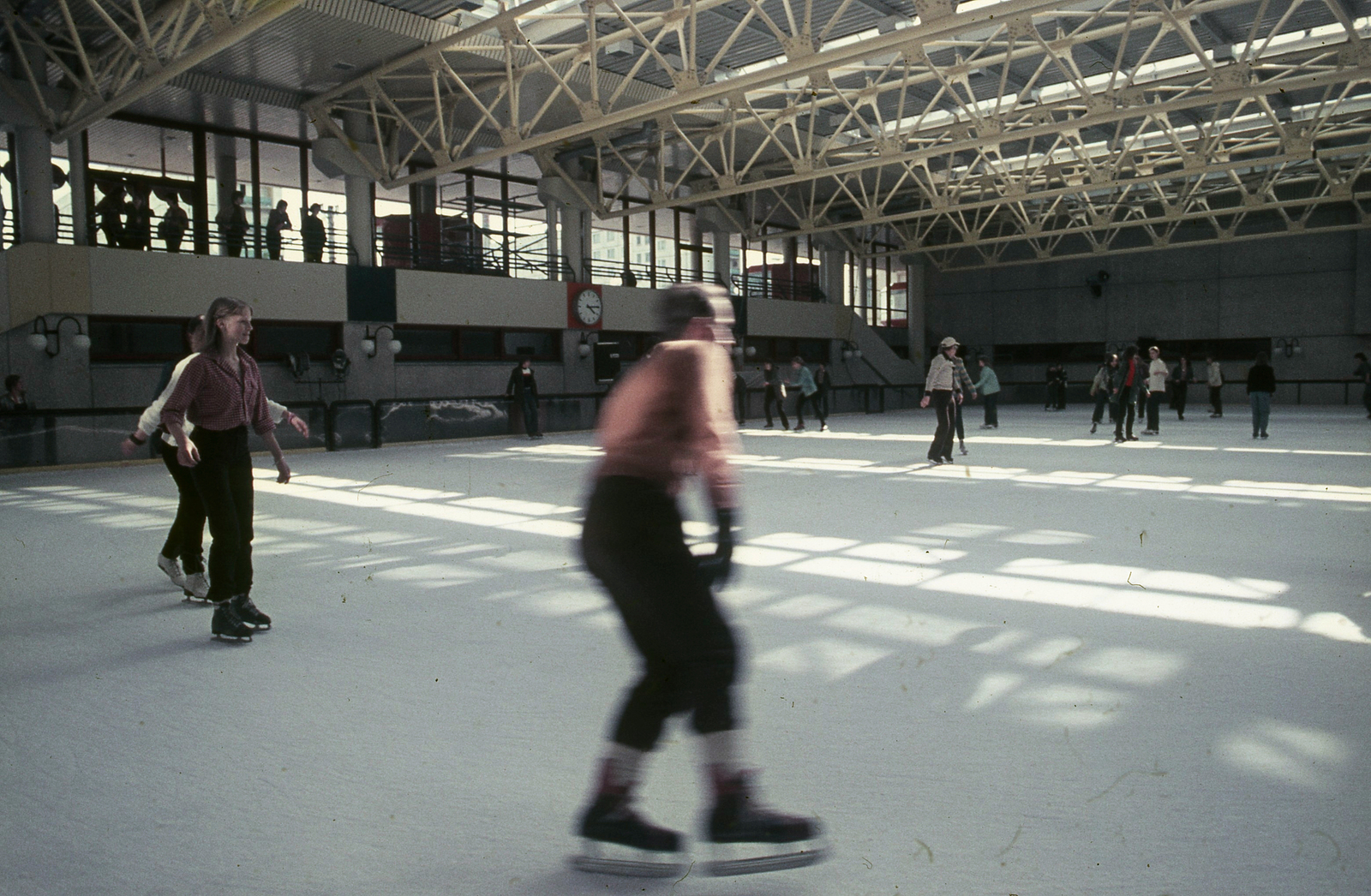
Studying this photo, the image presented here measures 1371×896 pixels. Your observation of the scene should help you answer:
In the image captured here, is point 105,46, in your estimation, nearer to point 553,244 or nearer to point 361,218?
point 361,218

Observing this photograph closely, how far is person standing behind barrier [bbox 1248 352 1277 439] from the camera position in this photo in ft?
53.5

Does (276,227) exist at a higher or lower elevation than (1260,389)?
higher

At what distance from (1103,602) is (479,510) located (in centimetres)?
580

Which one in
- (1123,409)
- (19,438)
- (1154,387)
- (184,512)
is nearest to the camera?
(184,512)

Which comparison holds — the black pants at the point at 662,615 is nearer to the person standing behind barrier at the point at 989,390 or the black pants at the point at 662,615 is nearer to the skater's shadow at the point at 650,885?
the skater's shadow at the point at 650,885

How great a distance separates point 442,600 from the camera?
5.51 metres

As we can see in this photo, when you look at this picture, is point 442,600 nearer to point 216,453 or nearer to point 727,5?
point 216,453

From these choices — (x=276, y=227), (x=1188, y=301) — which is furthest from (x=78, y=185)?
(x=1188, y=301)

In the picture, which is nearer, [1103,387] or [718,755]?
[718,755]

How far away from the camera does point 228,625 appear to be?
461 centimetres

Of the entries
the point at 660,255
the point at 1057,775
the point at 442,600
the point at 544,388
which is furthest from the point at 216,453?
the point at 660,255

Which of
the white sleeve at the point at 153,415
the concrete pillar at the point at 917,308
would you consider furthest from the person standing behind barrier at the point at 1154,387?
the concrete pillar at the point at 917,308

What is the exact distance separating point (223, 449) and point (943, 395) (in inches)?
386

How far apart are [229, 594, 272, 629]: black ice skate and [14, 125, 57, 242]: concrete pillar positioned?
14306 mm
